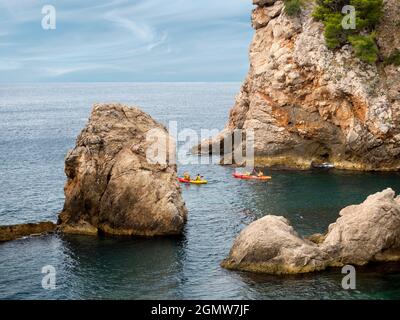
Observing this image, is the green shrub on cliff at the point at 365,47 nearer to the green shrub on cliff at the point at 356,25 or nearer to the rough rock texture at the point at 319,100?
the green shrub on cliff at the point at 356,25

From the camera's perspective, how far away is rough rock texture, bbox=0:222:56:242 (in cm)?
4884

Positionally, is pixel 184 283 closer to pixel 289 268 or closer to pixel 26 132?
pixel 289 268

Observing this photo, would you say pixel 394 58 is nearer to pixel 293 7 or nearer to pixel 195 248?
pixel 293 7

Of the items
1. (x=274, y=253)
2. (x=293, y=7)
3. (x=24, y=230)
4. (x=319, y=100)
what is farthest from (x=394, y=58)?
(x=24, y=230)

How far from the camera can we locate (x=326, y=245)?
137 feet

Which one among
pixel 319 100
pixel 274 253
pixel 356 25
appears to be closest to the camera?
pixel 274 253

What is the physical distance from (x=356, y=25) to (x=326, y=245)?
43598 millimetres

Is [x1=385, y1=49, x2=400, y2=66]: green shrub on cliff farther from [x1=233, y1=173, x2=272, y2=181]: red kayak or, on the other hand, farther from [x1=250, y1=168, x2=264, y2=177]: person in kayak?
[x1=233, y1=173, x2=272, y2=181]: red kayak

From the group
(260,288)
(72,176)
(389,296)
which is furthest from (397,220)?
(72,176)

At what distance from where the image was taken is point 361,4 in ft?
247

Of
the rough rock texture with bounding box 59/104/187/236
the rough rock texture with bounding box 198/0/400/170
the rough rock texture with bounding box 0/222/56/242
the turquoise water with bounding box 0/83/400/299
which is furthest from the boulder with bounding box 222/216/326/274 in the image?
the rough rock texture with bounding box 198/0/400/170

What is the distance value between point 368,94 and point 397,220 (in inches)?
1398

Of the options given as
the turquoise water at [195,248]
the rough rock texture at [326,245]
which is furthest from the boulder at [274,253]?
the turquoise water at [195,248]

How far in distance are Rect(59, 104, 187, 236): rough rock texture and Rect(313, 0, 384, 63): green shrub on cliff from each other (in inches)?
1316
